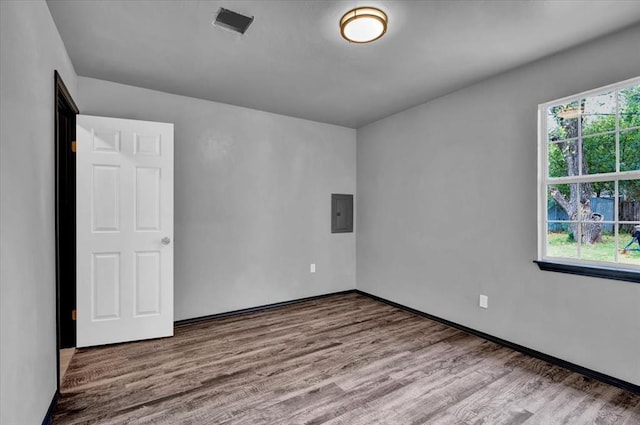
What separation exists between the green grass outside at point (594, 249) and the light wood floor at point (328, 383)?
914 mm

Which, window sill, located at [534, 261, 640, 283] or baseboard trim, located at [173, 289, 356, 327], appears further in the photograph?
baseboard trim, located at [173, 289, 356, 327]

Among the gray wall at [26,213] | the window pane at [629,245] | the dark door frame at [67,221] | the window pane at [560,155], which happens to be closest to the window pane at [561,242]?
the window pane at [629,245]

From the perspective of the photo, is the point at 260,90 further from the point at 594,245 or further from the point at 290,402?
the point at 594,245

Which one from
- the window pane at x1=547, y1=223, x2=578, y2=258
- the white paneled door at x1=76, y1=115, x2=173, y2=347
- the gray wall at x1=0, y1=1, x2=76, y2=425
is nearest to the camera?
the gray wall at x1=0, y1=1, x2=76, y2=425

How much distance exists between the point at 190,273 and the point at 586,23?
13.5 ft

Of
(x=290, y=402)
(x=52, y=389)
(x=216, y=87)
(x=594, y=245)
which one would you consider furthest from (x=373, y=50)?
(x=52, y=389)

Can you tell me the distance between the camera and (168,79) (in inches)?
124

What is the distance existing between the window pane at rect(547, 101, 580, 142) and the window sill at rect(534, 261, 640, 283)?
107 cm

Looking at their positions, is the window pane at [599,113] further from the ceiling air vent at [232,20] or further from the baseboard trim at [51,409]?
the baseboard trim at [51,409]

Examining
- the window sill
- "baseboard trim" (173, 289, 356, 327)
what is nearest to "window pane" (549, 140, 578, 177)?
the window sill

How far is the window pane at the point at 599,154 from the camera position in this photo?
2410 mm

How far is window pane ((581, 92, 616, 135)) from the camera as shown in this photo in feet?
7.89

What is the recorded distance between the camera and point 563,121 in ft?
8.80

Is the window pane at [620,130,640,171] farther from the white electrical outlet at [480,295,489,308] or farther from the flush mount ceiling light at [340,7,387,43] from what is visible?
the flush mount ceiling light at [340,7,387,43]
